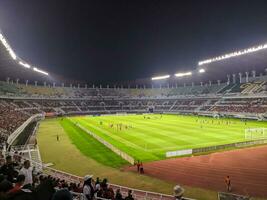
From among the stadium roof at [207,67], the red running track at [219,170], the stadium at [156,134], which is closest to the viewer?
the red running track at [219,170]

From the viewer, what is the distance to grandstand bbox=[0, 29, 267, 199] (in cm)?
8206

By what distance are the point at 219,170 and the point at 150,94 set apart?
12558 centimetres

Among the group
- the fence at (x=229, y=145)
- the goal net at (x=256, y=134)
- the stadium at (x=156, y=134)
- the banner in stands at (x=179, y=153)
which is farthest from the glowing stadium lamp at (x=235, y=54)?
the banner in stands at (x=179, y=153)

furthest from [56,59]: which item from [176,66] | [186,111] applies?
[186,111]

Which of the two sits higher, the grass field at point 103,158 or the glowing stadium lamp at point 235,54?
the glowing stadium lamp at point 235,54

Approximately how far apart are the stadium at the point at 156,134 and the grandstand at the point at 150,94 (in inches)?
19.2

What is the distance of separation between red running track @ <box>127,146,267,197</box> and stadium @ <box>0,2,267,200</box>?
86mm

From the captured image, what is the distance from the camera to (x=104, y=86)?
509ft

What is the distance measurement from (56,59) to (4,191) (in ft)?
326

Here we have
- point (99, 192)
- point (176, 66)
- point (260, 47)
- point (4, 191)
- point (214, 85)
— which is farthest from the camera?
point (214, 85)

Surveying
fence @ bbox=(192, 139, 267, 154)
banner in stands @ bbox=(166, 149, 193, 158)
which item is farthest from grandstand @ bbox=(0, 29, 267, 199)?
banner in stands @ bbox=(166, 149, 193, 158)

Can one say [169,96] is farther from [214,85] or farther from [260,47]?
→ [260,47]

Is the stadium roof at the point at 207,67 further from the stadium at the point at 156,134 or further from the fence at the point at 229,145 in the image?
the fence at the point at 229,145

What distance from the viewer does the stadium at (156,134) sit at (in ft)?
78.2
